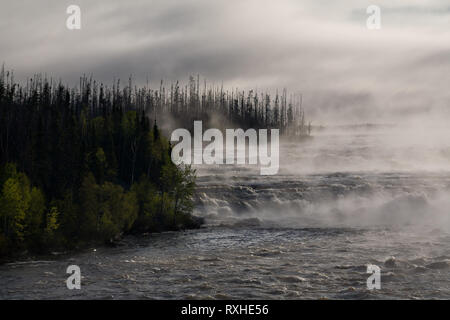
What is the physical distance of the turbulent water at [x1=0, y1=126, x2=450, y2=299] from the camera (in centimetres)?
3175

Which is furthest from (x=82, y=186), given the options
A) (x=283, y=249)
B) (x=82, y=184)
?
(x=283, y=249)

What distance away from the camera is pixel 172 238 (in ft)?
168

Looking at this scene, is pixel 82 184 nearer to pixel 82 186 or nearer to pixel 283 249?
pixel 82 186

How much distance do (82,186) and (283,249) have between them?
20230mm

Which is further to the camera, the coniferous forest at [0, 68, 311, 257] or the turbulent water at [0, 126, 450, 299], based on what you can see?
the coniferous forest at [0, 68, 311, 257]

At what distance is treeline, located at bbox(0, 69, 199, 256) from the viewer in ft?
144

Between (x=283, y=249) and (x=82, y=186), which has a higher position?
(x=82, y=186)

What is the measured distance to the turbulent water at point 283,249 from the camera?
104 ft

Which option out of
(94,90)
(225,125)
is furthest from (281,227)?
(225,125)

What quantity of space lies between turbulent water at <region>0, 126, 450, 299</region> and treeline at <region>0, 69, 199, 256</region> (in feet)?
11.0

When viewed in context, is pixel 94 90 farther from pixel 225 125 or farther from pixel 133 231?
pixel 133 231

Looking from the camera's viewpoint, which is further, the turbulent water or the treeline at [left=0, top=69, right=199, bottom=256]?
the treeline at [left=0, top=69, right=199, bottom=256]

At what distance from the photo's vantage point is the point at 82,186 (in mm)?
49688

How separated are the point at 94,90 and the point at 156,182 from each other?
304 ft
